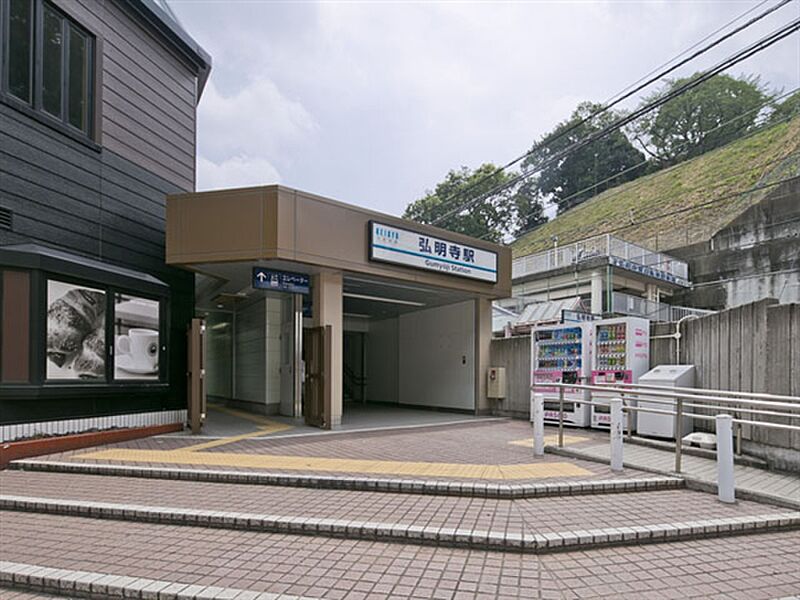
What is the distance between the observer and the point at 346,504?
5199 mm

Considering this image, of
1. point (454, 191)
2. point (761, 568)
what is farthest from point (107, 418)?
point (454, 191)

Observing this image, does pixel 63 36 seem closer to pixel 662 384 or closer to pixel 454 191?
pixel 662 384

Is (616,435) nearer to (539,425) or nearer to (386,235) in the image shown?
(539,425)

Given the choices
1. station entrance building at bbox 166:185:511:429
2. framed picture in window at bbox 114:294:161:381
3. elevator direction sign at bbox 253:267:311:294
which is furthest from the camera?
elevator direction sign at bbox 253:267:311:294

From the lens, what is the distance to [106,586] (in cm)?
362

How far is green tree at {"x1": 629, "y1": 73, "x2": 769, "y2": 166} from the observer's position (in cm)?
4291

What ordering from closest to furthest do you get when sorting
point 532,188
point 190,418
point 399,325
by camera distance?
point 190,418, point 399,325, point 532,188

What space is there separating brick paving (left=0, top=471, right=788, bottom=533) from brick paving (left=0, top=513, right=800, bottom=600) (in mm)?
352

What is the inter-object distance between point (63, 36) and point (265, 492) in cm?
797

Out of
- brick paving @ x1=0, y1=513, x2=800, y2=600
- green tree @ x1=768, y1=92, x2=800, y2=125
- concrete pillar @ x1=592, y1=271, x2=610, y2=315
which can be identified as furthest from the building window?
Result: green tree @ x1=768, y1=92, x2=800, y2=125

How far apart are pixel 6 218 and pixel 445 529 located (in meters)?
7.27

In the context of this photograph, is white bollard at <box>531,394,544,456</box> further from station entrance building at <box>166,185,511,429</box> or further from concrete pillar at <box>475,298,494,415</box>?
concrete pillar at <box>475,298,494,415</box>

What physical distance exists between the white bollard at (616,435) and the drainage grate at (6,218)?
834cm

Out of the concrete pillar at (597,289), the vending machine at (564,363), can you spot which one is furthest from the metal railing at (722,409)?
the concrete pillar at (597,289)
